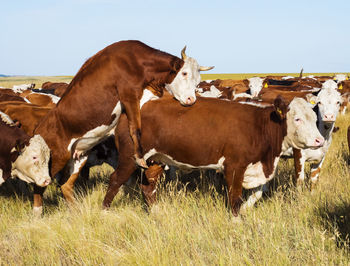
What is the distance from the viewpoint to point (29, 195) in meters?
6.35

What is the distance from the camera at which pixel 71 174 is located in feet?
18.1

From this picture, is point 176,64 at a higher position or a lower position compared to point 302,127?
higher

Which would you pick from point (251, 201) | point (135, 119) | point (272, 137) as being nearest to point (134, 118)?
point (135, 119)

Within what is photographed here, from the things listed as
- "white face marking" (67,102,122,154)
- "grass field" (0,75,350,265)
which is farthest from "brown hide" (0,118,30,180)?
"grass field" (0,75,350,265)

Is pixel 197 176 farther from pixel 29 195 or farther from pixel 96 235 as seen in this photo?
pixel 96 235

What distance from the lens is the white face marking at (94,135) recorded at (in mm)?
4859

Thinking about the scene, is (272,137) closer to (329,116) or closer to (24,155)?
(329,116)

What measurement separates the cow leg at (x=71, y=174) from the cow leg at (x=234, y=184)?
2.00 meters

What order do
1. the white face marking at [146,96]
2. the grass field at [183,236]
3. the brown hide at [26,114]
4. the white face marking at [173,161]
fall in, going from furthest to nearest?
1. the brown hide at [26,114]
2. the white face marking at [173,161]
3. the white face marking at [146,96]
4. the grass field at [183,236]

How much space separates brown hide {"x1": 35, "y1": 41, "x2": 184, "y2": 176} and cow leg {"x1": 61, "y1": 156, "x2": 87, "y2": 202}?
41 centimetres

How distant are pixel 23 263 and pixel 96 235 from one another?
0.76 m

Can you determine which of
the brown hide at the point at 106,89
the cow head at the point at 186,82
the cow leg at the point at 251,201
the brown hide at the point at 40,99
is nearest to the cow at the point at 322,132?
the cow leg at the point at 251,201

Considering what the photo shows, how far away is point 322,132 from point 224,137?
2.39 meters

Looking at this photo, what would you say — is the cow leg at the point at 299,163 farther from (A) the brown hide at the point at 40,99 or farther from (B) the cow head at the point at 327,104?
(A) the brown hide at the point at 40,99
